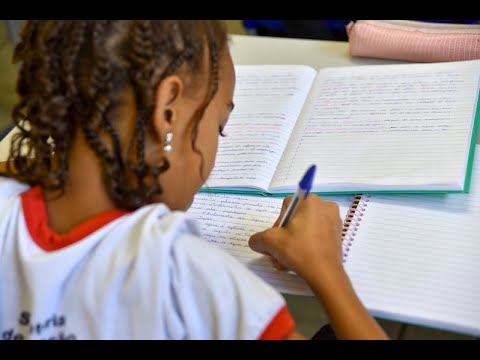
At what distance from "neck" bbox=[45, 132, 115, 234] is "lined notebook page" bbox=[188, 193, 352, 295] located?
0.23 metres

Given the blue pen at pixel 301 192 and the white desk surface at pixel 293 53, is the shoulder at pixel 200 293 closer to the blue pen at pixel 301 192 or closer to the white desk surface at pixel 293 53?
the blue pen at pixel 301 192

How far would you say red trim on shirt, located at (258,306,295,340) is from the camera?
62cm

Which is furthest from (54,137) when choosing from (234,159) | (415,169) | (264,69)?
A: (264,69)

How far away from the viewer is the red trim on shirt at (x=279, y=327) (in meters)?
0.62

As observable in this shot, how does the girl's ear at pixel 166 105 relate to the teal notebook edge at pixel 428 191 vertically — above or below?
above

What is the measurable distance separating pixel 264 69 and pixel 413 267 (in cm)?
59

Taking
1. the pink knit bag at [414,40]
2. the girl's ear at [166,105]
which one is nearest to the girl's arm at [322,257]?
the girl's ear at [166,105]

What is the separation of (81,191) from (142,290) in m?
0.14

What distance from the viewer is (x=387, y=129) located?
98 cm

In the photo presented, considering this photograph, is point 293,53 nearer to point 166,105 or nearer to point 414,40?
point 414,40

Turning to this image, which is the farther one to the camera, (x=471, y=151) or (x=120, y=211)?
(x=471, y=151)

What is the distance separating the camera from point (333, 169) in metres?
0.93

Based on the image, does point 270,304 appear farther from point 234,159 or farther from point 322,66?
point 322,66

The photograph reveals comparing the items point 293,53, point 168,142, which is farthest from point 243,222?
point 293,53
